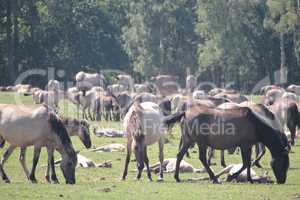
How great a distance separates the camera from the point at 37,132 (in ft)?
67.1

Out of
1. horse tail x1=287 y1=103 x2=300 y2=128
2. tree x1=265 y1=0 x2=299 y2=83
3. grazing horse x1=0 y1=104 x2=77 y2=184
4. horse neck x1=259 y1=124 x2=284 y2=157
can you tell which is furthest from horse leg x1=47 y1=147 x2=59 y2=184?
tree x1=265 y1=0 x2=299 y2=83

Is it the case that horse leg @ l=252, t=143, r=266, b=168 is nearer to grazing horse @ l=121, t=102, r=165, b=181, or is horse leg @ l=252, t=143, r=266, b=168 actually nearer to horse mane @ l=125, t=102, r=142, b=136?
grazing horse @ l=121, t=102, r=165, b=181

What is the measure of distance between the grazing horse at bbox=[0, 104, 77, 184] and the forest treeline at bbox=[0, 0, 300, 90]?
157ft

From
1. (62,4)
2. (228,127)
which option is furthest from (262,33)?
(228,127)

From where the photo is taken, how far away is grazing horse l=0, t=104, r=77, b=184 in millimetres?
20328

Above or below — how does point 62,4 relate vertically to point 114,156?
above

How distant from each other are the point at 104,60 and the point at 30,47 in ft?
32.8

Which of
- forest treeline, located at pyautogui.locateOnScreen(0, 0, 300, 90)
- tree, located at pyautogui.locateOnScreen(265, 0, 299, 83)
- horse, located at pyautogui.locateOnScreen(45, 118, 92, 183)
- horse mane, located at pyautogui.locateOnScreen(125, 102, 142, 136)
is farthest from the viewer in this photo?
forest treeline, located at pyautogui.locateOnScreen(0, 0, 300, 90)

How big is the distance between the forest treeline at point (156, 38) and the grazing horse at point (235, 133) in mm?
46077

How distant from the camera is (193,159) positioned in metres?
26.7

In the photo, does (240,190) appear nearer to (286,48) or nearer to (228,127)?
(228,127)

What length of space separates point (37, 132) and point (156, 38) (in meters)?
60.7

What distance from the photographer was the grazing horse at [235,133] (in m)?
21.2

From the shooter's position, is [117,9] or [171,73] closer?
[171,73]
